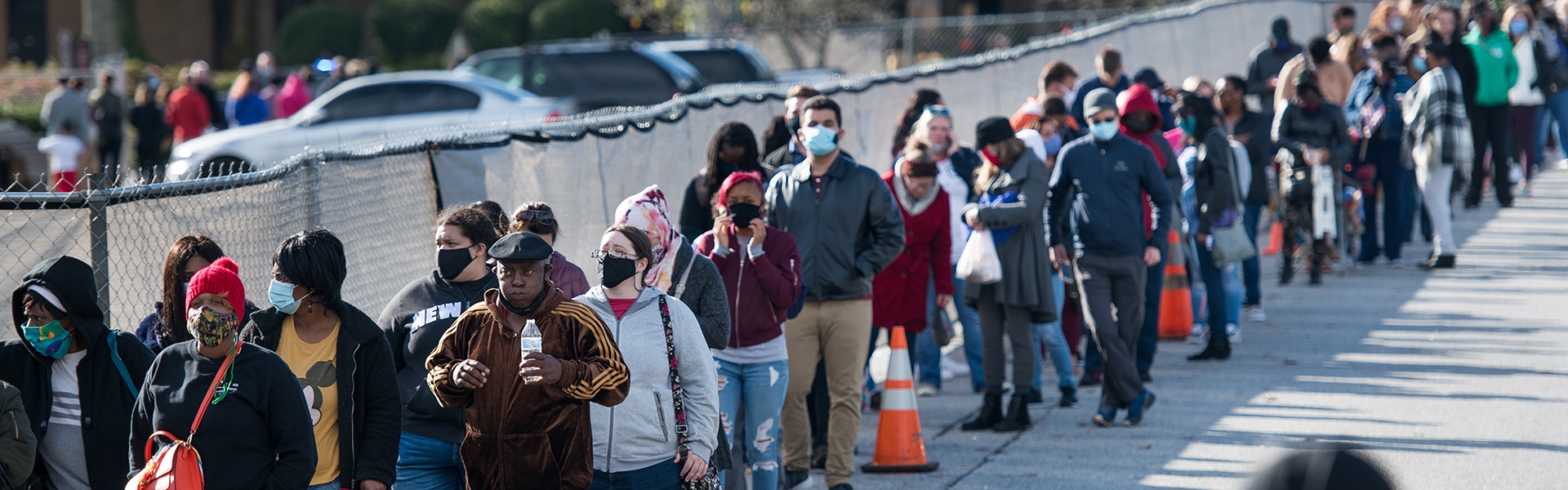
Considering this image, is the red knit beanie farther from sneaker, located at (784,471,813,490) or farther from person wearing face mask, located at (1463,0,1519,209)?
person wearing face mask, located at (1463,0,1519,209)

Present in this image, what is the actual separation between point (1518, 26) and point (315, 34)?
29.1m

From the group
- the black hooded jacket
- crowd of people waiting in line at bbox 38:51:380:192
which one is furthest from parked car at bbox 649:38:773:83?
the black hooded jacket

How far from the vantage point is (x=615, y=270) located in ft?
15.9

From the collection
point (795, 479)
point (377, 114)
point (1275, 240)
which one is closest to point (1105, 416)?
point (795, 479)

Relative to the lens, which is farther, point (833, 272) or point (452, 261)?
point (833, 272)

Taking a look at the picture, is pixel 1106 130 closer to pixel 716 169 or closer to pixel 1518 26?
pixel 716 169

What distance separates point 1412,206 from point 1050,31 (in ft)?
55.0

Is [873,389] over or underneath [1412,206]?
underneath

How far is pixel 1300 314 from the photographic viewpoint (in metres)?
11.4

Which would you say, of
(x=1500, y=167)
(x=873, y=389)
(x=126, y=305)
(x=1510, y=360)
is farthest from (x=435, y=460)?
(x=1500, y=167)

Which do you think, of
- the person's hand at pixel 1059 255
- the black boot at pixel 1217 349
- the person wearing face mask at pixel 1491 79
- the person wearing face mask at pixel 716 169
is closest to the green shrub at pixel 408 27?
the person wearing face mask at pixel 1491 79

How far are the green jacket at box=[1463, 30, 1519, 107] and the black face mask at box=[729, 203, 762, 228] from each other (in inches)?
395

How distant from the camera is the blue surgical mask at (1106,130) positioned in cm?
816

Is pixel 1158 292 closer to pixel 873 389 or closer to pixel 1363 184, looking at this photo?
pixel 873 389
